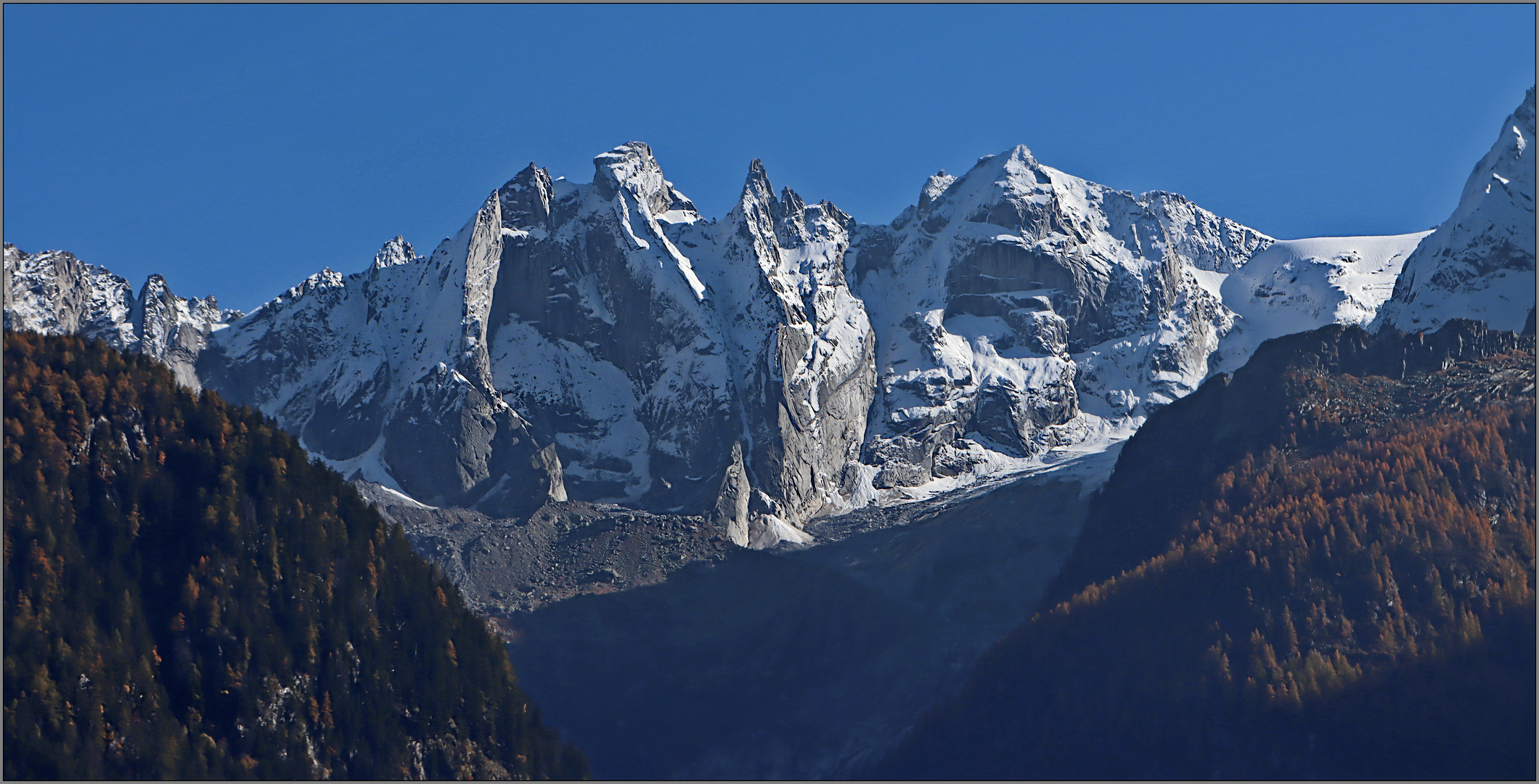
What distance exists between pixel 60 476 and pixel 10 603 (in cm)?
1546

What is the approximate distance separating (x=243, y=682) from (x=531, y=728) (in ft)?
101

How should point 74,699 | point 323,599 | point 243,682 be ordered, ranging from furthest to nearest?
1. point 323,599
2. point 243,682
3. point 74,699

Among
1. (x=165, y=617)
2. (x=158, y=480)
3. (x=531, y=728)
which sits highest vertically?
(x=158, y=480)

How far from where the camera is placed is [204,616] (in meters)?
178

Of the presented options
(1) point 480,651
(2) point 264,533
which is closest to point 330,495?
(2) point 264,533

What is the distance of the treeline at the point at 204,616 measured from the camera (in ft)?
545

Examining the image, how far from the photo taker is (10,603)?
169625 millimetres

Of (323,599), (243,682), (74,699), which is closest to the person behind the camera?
(74,699)

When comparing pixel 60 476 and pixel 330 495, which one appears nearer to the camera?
pixel 60 476

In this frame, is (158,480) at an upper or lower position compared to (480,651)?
upper

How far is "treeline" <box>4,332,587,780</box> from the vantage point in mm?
166000

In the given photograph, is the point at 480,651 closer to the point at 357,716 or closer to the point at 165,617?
the point at 357,716

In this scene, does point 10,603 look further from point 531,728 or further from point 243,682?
point 531,728

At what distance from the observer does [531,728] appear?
191625 millimetres
